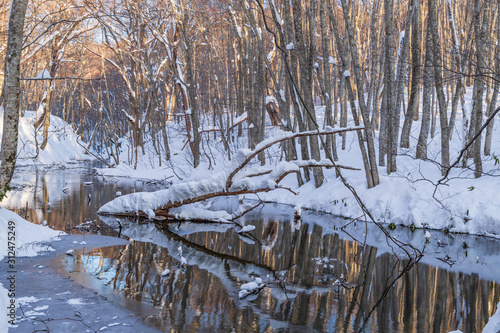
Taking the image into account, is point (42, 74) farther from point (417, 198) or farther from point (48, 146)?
point (48, 146)

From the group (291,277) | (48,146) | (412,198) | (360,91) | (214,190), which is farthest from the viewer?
(48,146)

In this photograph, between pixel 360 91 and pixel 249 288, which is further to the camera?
pixel 360 91

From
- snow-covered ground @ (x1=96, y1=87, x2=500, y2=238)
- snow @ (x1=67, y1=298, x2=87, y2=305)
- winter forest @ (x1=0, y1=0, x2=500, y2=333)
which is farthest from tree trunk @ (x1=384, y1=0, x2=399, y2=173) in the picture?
snow @ (x1=67, y1=298, x2=87, y2=305)

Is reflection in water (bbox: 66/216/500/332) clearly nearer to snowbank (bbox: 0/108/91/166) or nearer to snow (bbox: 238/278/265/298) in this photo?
snow (bbox: 238/278/265/298)

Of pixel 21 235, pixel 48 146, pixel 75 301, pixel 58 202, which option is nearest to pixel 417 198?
pixel 75 301

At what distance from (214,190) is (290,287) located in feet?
13.3

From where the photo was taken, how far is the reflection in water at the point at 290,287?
16.3 feet

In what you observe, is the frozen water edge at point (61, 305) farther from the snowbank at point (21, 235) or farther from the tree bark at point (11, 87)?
the tree bark at point (11, 87)

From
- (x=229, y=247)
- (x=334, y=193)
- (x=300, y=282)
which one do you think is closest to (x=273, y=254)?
(x=229, y=247)

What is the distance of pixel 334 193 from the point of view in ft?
44.2

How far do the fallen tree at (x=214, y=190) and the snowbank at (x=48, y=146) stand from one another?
65.1ft

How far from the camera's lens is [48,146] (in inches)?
1374

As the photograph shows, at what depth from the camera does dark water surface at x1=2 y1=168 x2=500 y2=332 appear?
5.04 meters

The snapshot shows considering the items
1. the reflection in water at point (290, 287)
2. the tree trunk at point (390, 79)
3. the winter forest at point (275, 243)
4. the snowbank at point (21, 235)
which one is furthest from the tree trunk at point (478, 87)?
the snowbank at point (21, 235)
